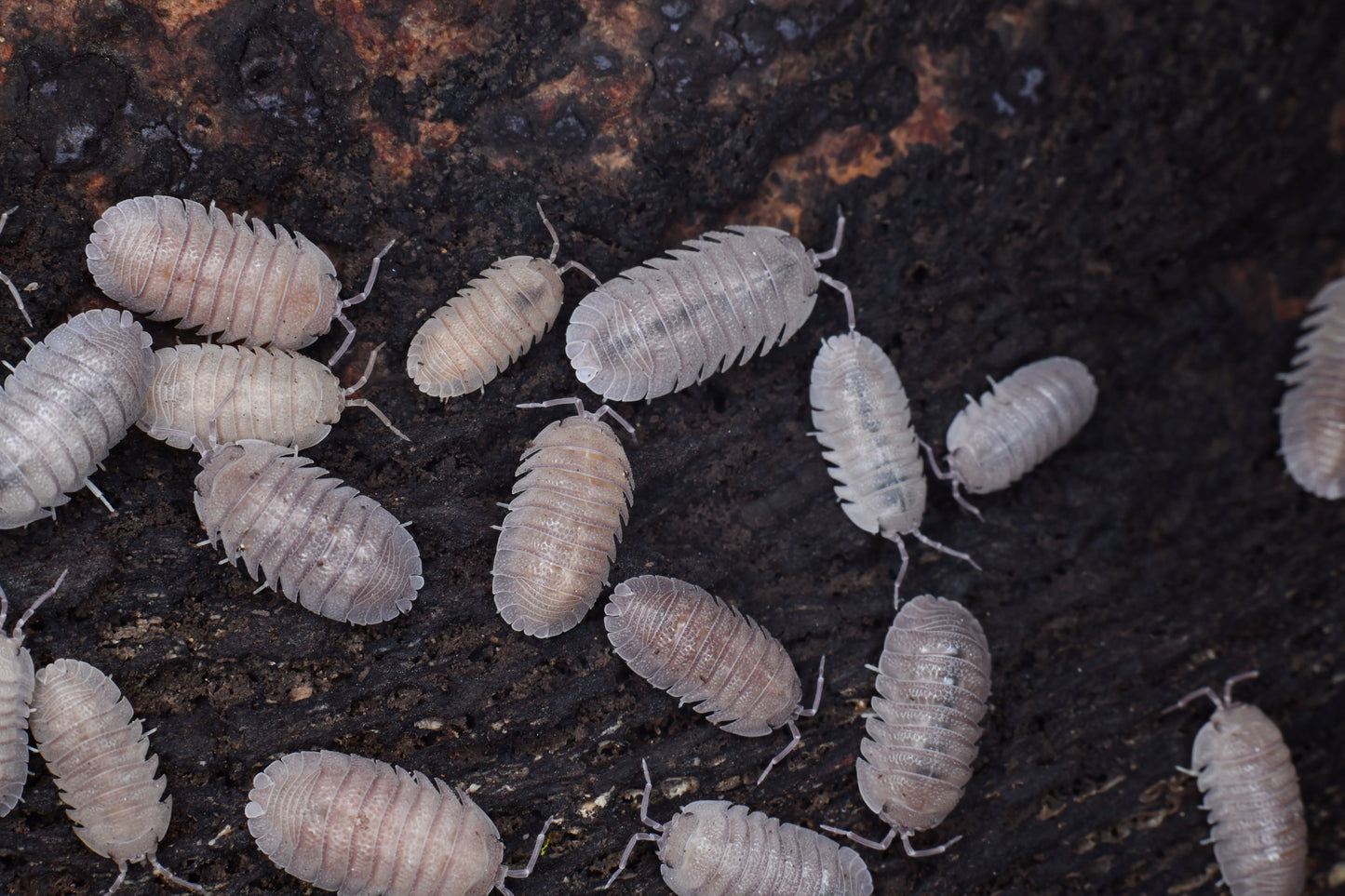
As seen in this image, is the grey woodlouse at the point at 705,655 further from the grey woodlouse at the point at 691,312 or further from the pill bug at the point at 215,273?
the pill bug at the point at 215,273

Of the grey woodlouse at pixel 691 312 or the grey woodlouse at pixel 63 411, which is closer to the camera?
the grey woodlouse at pixel 63 411

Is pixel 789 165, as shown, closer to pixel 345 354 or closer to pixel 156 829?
pixel 345 354

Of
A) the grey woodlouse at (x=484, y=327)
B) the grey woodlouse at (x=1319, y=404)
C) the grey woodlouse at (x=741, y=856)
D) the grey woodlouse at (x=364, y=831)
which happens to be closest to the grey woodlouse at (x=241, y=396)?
the grey woodlouse at (x=484, y=327)

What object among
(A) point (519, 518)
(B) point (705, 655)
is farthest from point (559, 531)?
(B) point (705, 655)

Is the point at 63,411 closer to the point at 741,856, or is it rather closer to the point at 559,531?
the point at 559,531

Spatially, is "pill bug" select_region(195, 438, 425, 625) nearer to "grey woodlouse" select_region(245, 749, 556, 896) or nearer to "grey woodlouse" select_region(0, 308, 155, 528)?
"grey woodlouse" select_region(0, 308, 155, 528)

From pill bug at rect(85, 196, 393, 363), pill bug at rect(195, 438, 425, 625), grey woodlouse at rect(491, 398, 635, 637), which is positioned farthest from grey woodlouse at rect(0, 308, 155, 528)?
grey woodlouse at rect(491, 398, 635, 637)
